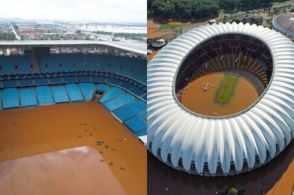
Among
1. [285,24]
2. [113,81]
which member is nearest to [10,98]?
[113,81]

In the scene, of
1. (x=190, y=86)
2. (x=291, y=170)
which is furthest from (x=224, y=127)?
(x=190, y=86)

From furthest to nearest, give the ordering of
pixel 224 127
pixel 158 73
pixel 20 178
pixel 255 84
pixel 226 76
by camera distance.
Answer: pixel 226 76
pixel 255 84
pixel 158 73
pixel 20 178
pixel 224 127

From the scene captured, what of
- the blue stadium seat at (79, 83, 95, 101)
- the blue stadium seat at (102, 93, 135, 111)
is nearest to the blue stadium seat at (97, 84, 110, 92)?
the blue stadium seat at (79, 83, 95, 101)

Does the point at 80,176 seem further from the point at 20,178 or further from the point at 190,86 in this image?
the point at 190,86

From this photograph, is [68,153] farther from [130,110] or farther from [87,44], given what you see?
[87,44]

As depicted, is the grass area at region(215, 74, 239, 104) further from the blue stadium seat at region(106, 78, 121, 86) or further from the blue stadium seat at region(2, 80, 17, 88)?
the blue stadium seat at region(2, 80, 17, 88)

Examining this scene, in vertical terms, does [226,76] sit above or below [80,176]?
above

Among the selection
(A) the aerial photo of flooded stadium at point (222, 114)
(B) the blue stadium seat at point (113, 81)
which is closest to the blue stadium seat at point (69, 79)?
(B) the blue stadium seat at point (113, 81)
